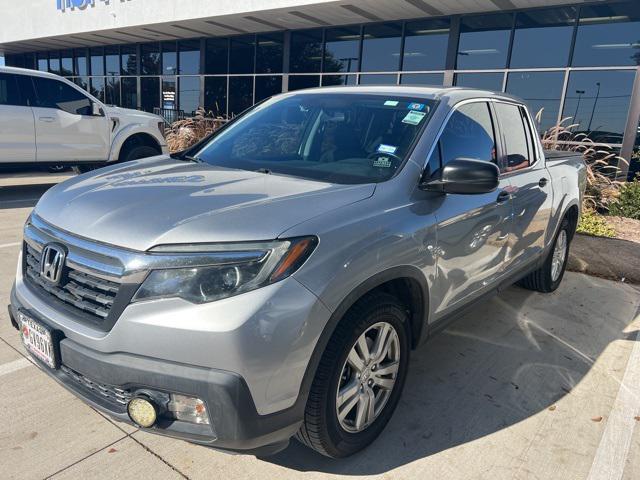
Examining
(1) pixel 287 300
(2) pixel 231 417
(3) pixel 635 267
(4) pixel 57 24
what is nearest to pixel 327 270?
(1) pixel 287 300

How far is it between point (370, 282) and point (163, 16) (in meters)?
15.0

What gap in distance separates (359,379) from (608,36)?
1106 centimetres

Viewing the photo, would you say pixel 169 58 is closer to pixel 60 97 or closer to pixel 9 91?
pixel 60 97

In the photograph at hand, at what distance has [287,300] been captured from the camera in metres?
1.94

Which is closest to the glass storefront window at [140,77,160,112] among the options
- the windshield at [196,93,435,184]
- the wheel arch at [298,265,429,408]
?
the windshield at [196,93,435,184]

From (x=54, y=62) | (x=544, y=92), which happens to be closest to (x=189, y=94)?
(x=54, y=62)

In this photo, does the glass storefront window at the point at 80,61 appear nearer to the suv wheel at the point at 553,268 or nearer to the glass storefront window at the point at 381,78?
the glass storefront window at the point at 381,78

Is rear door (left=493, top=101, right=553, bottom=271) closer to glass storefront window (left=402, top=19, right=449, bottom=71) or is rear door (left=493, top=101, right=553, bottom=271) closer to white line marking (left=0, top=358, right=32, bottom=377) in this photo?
white line marking (left=0, top=358, right=32, bottom=377)

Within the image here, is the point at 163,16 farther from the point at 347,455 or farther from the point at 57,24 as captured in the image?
the point at 347,455

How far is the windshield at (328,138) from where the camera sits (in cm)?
287

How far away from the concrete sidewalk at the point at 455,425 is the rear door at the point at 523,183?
74 cm

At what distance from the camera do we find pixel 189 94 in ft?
60.3

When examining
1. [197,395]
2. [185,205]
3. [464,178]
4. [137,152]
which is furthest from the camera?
[137,152]

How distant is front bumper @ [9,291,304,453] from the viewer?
6.17 feet
